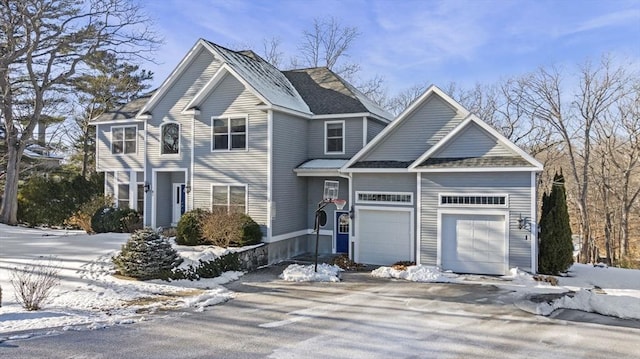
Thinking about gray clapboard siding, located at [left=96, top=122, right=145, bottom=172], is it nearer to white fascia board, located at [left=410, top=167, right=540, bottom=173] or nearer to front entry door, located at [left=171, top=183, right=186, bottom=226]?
front entry door, located at [left=171, top=183, right=186, bottom=226]

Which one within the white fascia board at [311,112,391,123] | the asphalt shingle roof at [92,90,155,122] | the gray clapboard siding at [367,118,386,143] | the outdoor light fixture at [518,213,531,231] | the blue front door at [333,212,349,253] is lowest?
the blue front door at [333,212,349,253]

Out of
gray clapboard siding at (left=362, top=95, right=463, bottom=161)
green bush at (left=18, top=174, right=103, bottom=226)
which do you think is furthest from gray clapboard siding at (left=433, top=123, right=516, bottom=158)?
green bush at (left=18, top=174, right=103, bottom=226)

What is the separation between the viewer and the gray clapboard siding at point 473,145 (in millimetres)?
15415

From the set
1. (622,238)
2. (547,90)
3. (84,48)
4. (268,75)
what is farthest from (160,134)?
(622,238)

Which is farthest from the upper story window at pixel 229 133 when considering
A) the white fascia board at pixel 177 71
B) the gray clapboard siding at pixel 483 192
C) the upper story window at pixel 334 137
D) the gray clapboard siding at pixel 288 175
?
the gray clapboard siding at pixel 483 192

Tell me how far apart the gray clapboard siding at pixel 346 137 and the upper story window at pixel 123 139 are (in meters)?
8.49

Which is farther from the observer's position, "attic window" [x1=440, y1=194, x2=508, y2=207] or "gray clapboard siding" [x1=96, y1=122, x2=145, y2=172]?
"gray clapboard siding" [x1=96, y1=122, x2=145, y2=172]

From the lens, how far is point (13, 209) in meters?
25.8

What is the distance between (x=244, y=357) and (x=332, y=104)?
14592mm

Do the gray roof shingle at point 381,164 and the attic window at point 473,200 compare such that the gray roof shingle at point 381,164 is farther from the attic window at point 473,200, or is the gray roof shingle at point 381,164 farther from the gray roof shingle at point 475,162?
the attic window at point 473,200

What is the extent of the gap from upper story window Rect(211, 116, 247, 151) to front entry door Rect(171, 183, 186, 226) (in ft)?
11.8

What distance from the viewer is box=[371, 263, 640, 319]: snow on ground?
10.9 m

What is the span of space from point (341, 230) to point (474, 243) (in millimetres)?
6114

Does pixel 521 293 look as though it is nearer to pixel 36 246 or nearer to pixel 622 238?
pixel 36 246
